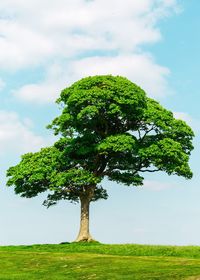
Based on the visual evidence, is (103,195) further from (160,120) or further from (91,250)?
(91,250)

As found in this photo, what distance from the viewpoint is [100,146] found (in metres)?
56.2

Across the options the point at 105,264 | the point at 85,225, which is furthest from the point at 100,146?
the point at 105,264

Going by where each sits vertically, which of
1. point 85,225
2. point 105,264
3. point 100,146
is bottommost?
point 105,264

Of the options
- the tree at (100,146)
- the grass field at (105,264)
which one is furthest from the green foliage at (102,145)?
the grass field at (105,264)

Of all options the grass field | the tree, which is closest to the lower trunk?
the tree

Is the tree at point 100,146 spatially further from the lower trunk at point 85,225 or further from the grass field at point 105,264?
the grass field at point 105,264

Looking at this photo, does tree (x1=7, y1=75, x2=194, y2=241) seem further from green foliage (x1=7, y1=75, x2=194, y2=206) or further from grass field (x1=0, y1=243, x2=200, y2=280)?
grass field (x1=0, y1=243, x2=200, y2=280)

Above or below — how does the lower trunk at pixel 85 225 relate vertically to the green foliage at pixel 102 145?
below

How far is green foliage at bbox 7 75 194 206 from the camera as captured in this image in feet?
185

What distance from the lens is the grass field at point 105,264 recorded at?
3162 centimetres

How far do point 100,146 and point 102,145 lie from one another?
249mm

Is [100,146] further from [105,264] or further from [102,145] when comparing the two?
[105,264]

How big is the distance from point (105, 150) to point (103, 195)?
893cm

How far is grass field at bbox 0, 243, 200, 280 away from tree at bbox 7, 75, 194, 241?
30.0ft
